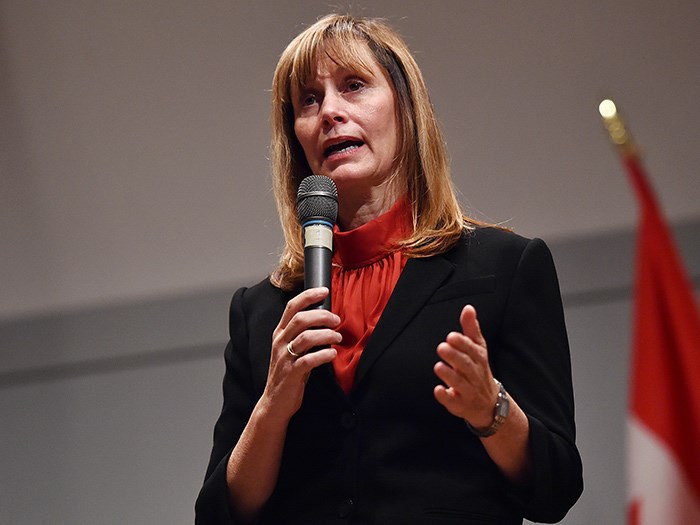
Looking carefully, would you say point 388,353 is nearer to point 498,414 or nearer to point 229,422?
point 498,414

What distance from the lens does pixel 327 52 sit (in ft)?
7.18

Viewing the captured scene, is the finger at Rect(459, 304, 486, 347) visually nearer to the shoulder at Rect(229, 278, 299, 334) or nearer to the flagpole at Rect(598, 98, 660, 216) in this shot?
the flagpole at Rect(598, 98, 660, 216)

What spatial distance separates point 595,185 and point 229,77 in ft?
4.07

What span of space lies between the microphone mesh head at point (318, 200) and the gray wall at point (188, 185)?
1.37 metres

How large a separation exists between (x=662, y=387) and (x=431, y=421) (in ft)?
2.18

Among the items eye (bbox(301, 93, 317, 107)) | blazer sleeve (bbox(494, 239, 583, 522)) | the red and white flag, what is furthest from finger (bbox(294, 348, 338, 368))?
eye (bbox(301, 93, 317, 107))

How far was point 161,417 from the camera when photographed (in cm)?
341

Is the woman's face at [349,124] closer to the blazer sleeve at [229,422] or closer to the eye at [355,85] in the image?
the eye at [355,85]

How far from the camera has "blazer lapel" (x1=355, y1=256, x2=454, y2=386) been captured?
6.22 feet

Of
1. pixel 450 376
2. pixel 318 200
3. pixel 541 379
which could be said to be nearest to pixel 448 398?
pixel 450 376

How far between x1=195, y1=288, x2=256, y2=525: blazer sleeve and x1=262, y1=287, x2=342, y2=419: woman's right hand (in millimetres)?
221

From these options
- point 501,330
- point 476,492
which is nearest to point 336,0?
point 501,330

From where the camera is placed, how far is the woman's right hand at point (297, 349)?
5.59ft

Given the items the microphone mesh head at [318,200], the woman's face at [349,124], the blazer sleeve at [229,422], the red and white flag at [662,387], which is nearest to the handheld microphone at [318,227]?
the microphone mesh head at [318,200]
